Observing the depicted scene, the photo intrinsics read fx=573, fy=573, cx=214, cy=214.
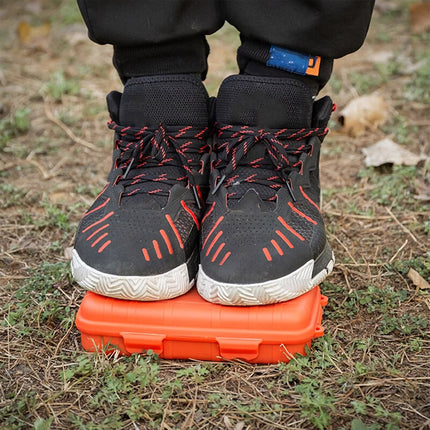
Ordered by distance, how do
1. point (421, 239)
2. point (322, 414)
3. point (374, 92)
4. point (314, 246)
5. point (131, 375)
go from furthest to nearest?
point (374, 92) < point (421, 239) < point (314, 246) < point (131, 375) < point (322, 414)

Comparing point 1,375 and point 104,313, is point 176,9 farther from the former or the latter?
point 1,375

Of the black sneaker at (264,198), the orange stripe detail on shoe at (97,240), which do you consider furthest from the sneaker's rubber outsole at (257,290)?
the orange stripe detail on shoe at (97,240)

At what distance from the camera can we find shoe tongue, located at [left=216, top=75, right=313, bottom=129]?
4.25 feet

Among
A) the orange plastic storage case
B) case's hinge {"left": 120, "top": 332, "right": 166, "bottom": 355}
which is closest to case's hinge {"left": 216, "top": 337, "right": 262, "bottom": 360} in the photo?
the orange plastic storage case

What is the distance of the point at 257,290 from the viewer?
1.13 m

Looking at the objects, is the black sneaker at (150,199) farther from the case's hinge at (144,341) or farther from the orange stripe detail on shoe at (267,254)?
the orange stripe detail on shoe at (267,254)

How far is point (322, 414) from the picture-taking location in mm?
1018

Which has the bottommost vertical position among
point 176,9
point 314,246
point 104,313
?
point 104,313

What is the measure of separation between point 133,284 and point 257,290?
9.8 inches

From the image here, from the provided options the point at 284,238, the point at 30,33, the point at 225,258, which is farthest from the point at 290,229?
the point at 30,33

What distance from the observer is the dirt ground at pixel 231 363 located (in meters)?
1.06

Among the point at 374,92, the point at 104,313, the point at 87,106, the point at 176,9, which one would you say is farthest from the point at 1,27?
the point at 104,313

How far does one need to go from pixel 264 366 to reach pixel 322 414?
20cm

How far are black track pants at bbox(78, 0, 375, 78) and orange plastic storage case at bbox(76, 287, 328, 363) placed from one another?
56cm
